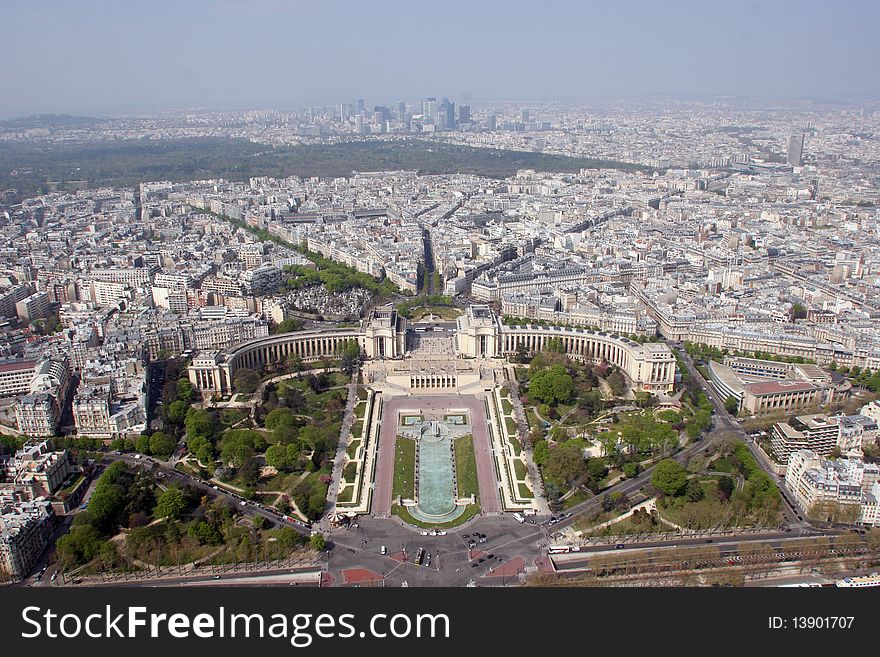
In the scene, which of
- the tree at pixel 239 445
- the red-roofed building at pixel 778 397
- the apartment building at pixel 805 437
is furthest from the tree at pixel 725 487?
the tree at pixel 239 445

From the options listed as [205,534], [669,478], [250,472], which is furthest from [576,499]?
[205,534]

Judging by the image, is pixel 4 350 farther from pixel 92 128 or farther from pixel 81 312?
pixel 92 128

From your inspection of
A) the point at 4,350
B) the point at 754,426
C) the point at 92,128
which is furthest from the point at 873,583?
the point at 92,128

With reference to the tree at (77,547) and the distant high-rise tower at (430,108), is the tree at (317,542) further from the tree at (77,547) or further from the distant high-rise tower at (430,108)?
the distant high-rise tower at (430,108)

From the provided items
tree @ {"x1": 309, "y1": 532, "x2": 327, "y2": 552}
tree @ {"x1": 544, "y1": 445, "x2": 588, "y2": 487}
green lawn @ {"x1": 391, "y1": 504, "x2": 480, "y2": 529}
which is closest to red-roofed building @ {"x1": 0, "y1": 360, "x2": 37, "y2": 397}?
tree @ {"x1": 309, "y1": 532, "x2": 327, "y2": 552}

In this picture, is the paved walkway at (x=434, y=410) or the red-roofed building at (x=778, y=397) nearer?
the paved walkway at (x=434, y=410)
